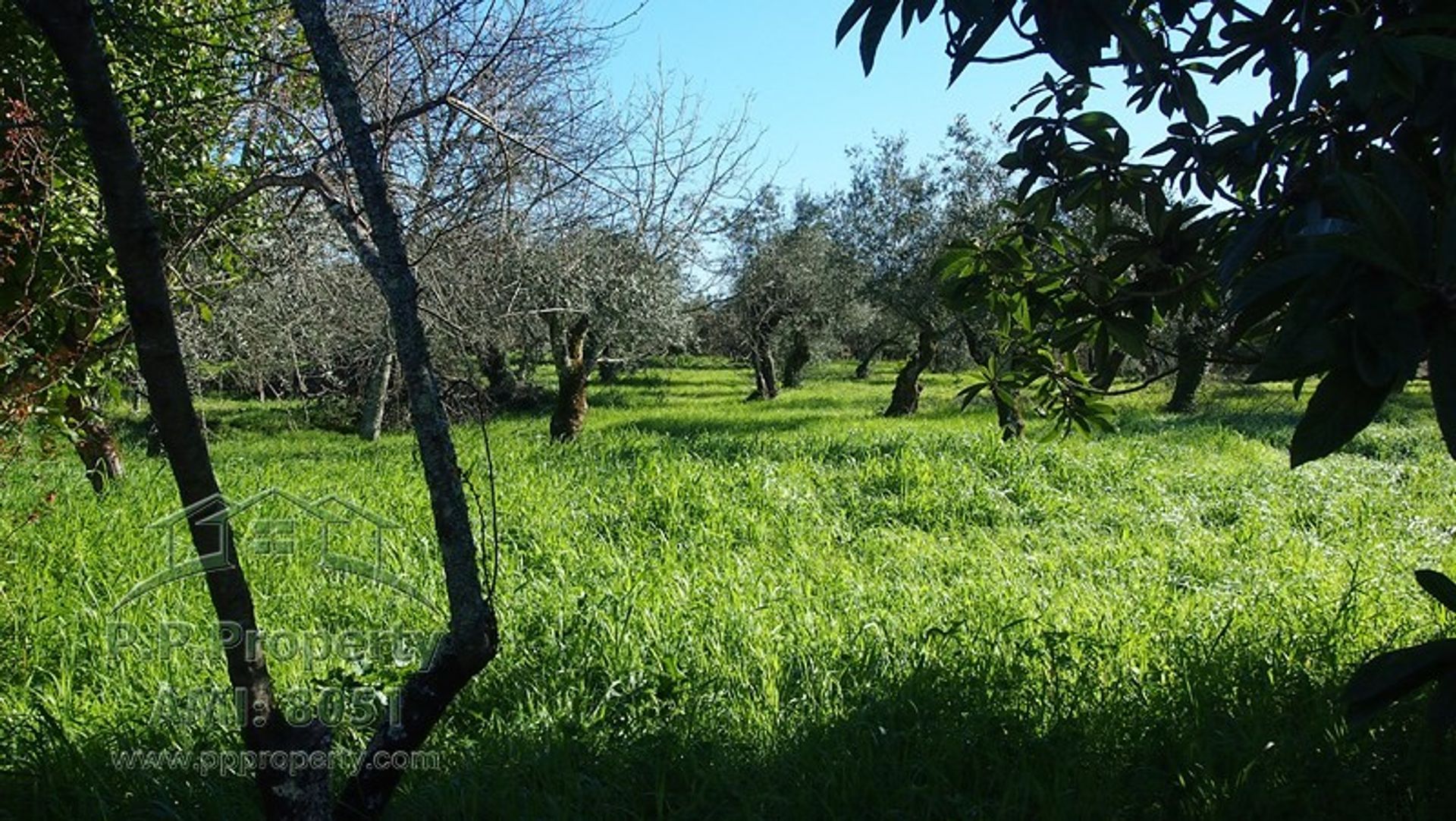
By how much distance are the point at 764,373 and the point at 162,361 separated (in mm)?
22524

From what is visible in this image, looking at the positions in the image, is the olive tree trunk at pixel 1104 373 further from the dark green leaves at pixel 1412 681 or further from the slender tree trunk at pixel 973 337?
the slender tree trunk at pixel 973 337

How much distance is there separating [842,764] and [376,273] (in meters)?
2.00

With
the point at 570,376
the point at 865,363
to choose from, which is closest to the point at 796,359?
the point at 865,363

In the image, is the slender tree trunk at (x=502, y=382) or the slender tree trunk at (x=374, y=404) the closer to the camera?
the slender tree trunk at (x=502, y=382)

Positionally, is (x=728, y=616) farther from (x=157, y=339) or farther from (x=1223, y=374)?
(x=1223, y=374)

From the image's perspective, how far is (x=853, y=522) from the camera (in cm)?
694

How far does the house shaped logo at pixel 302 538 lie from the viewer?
4.88 meters

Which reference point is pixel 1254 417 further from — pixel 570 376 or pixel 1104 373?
pixel 1104 373

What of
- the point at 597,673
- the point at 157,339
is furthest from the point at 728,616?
the point at 157,339

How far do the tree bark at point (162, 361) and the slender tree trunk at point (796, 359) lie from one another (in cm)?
2416

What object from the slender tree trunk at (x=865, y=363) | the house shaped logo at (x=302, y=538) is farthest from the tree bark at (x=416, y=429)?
the slender tree trunk at (x=865, y=363)

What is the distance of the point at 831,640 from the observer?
161 inches

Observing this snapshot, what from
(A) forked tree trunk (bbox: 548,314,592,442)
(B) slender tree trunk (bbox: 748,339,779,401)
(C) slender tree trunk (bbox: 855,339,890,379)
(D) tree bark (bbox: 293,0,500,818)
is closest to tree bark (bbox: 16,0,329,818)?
(D) tree bark (bbox: 293,0,500,818)

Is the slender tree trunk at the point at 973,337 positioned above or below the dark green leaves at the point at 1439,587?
above
